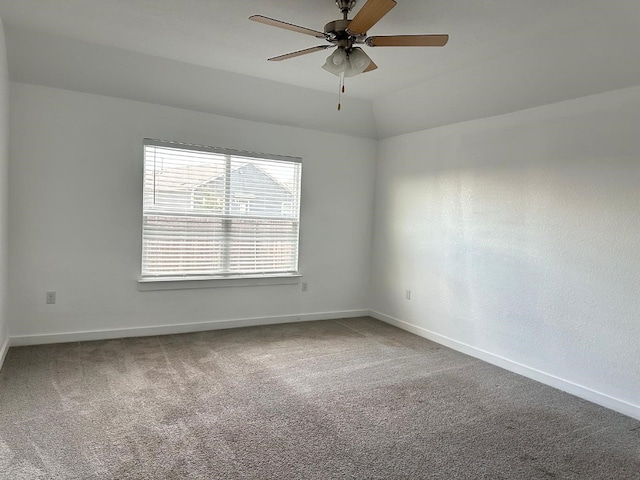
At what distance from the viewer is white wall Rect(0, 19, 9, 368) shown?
3293mm

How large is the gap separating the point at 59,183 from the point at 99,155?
0.44 metres

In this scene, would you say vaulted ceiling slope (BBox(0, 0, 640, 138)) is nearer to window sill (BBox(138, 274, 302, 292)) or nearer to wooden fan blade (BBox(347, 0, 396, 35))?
wooden fan blade (BBox(347, 0, 396, 35))

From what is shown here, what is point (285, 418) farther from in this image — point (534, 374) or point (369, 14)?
point (369, 14)

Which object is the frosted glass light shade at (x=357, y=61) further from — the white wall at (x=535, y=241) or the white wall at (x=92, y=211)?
the white wall at (x=92, y=211)

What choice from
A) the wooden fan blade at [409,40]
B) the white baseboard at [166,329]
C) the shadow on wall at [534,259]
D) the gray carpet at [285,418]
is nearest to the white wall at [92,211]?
the white baseboard at [166,329]

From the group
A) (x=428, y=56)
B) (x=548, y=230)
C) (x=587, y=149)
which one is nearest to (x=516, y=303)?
(x=548, y=230)

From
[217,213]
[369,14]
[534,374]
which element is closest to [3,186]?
[217,213]

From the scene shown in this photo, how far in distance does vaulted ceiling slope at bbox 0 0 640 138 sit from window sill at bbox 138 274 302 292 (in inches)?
71.5

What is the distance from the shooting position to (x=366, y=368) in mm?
3715

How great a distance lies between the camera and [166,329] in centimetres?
442

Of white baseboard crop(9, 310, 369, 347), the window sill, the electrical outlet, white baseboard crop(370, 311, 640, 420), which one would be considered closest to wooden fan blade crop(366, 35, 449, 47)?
white baseboard crop(370, 311, 640, 420)

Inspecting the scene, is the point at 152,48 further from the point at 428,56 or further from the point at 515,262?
the point at 515,262

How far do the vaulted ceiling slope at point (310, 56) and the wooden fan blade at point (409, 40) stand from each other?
0.33 metres

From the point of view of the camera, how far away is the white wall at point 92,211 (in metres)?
3.81
